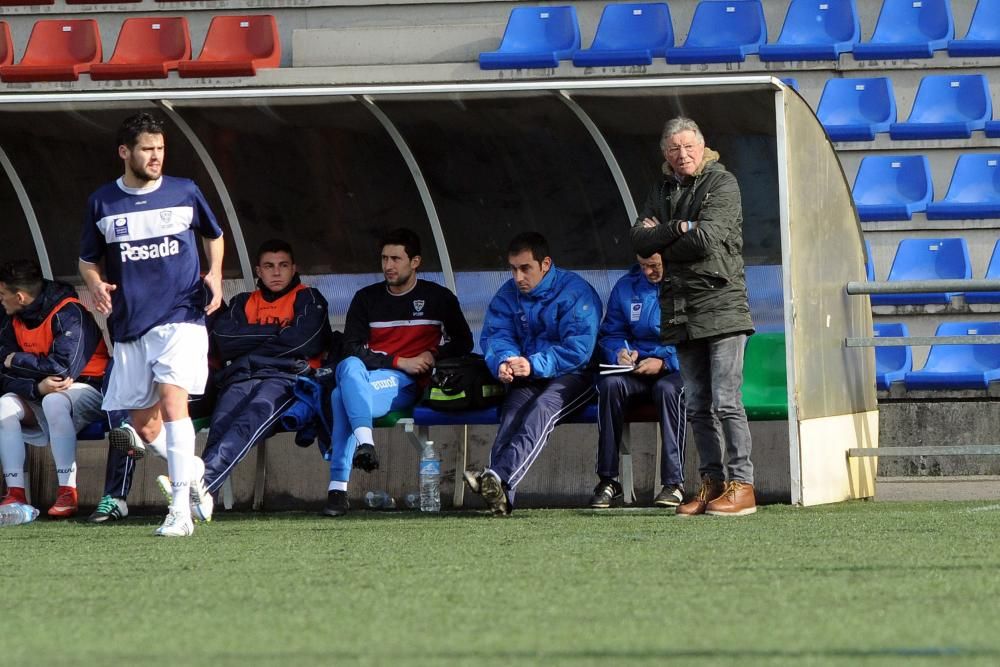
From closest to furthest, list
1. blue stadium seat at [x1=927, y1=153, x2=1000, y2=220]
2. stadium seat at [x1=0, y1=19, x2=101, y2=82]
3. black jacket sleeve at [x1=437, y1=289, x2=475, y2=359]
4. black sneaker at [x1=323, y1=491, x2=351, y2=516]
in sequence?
black sneaker at [x1=323, y1=491, x2=351, y2=516], black jacket sleeve at [x1=437, y1=289, x2=475, y2=359], blue stadium seat at [x1=927, y1=153, x2=1000, y2=220], stadium seat at [x1=0, y1=19, x2=101, y2=82]

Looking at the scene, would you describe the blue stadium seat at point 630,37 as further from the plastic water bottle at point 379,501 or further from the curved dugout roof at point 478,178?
the plastic water bottle at point 379,501

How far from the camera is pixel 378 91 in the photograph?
7477 mm

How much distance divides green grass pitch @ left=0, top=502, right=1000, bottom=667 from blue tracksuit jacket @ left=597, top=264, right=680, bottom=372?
47.1 inches

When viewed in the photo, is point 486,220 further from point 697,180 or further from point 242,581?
point 242,581

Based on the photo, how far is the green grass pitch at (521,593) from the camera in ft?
10.9

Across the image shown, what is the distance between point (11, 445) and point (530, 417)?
2702 mm

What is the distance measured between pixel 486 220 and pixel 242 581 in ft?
14.1

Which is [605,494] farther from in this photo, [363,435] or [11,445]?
[11,445]

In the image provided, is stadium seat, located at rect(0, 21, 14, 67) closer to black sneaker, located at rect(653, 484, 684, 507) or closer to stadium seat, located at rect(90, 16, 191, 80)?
stadium seat, located at rect(90, 16, 191, 80)

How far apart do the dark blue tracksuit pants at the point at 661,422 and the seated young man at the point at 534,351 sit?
0.18 metres

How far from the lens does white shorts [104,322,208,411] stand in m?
6.08

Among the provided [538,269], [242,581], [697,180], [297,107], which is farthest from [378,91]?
[242,581]

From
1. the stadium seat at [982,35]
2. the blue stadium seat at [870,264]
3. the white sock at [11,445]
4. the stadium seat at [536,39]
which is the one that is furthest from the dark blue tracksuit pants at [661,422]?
the stadium seat at [982,35]

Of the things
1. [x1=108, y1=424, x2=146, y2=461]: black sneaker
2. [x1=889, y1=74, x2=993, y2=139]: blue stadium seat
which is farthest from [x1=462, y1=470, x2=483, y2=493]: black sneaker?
[x1=889, y1=74, x2=993, y2=139]: blue stadium seat
